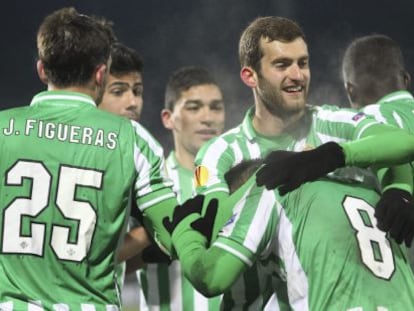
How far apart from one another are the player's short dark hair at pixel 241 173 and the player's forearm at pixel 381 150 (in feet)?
1.02

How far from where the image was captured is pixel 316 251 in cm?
243

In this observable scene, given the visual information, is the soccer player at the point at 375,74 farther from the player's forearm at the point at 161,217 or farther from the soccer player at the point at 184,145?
the player's forearm at the point at 161,217

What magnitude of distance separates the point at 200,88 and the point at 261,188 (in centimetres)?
272

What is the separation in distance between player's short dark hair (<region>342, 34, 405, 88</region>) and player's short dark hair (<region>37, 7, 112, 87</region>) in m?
1.91

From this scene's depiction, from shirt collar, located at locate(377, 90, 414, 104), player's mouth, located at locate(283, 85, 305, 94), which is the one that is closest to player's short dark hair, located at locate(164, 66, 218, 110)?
shirt collar, located at locate(377, 90, 414, 104)

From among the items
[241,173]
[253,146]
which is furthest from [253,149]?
[241,173]

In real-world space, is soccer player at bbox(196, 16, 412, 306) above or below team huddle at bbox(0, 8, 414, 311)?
above

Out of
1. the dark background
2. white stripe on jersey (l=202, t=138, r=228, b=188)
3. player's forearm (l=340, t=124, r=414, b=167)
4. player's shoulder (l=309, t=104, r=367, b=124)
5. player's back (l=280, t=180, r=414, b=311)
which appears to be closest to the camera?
player's back (l=280, t=180, r=414, b=311)

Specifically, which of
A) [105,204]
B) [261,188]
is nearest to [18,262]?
[105,204]

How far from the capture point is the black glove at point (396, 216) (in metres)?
2.50

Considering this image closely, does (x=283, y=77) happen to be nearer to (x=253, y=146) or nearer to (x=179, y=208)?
(x=253, y=146)

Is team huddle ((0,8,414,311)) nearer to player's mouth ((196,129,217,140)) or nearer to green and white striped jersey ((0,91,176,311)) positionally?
green and white striped jersey ((0,91,176,311))

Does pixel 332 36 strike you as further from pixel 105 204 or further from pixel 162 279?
pixel 105 204

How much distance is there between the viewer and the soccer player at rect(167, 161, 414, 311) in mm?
2420
